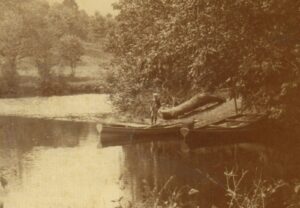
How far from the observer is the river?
47.3 feet

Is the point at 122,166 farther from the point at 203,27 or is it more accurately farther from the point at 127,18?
the point at 127,18

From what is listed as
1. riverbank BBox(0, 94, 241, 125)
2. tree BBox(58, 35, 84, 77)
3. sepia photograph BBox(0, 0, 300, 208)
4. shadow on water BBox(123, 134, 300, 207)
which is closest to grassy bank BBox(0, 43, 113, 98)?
tree BBox(58, 35, 84, 77)

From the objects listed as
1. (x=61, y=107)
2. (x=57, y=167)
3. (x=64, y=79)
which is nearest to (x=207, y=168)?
(x=57, y=167)

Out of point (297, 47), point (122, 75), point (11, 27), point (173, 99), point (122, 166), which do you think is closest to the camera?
point (297, 47)

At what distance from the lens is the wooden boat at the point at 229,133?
20078 mm

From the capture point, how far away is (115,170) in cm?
1791

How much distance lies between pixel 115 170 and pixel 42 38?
128 ft

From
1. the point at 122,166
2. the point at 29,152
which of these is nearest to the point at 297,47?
the point at 122,166

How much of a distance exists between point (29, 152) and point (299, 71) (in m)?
Answer: 11.8

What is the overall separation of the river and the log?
1853 mm

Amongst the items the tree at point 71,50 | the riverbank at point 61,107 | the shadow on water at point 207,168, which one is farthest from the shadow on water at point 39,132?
the tree at point 71,50

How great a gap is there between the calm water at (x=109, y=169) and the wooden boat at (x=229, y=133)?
34 cm

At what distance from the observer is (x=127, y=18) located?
27.5 metres

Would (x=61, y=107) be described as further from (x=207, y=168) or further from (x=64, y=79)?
(x=207, y=168)
